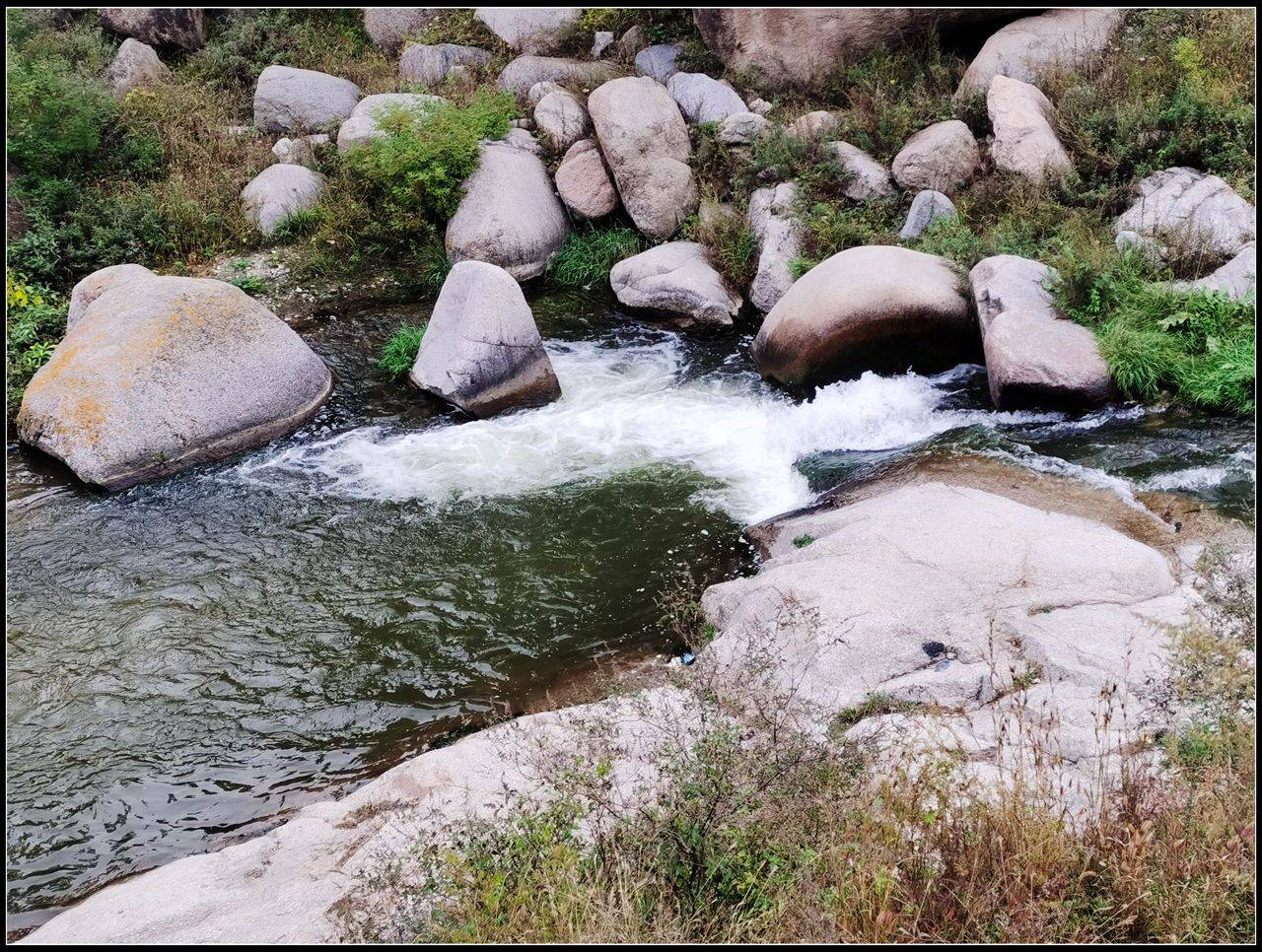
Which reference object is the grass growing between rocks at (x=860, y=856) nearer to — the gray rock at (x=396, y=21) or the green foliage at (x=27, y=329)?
the green foliage at (x=27, y=329)

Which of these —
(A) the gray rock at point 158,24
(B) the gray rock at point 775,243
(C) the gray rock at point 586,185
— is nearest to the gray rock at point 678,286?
(B) the gray rock at point 775,243

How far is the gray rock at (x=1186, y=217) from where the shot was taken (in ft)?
30.4

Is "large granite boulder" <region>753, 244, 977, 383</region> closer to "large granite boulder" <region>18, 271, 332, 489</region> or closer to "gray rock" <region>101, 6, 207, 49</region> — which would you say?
"large granite boulder" <region>18, 271, 332, 489</region>

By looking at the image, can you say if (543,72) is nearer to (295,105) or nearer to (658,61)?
(658,61)

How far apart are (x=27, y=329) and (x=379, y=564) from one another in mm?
6937

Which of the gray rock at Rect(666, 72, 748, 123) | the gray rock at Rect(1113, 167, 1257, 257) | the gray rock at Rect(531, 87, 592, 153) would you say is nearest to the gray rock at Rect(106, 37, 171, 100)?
the gray rock at Rect(531, 87, 592, 153)

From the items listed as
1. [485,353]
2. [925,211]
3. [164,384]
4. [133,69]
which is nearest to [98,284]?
[164,384]

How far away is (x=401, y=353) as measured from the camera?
10867 millimetres

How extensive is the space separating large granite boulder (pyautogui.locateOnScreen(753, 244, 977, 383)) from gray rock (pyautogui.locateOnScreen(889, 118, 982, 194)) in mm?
2305

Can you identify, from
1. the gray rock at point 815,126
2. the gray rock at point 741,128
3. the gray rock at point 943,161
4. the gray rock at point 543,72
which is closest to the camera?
the gray rock at point 943,161

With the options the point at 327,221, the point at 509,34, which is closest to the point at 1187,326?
the point at 327,221

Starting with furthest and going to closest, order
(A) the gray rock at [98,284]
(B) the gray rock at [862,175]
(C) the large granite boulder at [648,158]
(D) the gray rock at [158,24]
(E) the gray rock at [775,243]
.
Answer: (D) the gray rock at [158,24] → (C) the large granite boulder at [648,158] → (B) the gray rock at [862,175] → (E) the gray rock at [775,243] → (A) the gray rock at [98,284]

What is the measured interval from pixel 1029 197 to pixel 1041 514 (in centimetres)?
606

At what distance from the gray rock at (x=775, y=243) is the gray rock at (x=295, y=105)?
8679mm
